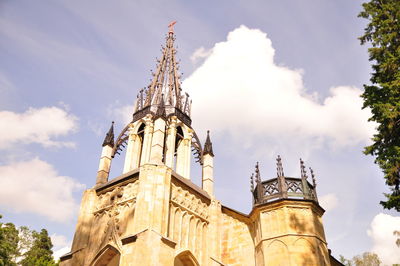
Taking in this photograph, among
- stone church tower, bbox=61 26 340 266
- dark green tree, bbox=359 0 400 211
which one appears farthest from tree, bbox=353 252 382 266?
dark green tree, bbox=359 0 400 211

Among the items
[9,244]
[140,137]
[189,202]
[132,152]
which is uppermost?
[140,137]

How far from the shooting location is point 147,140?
1853cm

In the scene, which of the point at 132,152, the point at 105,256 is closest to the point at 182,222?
the point at 105,256

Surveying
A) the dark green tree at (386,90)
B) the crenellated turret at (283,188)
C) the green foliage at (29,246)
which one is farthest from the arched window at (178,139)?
the green foliage at (29,246)

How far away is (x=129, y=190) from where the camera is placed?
15359 mm

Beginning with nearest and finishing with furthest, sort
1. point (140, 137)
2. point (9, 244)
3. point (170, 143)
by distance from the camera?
point (170, 143)
point (140, 137)
point (9, 244)

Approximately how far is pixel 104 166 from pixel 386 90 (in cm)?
1314

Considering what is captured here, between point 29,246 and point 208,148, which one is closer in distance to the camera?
point 208,148

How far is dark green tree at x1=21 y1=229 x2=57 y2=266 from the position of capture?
98.4ft

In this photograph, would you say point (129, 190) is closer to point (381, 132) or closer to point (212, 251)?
point (212, 251)

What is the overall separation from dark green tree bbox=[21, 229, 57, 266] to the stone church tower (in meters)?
16.9

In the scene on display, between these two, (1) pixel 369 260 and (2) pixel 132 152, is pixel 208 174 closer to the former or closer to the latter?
(2) pixel 132 152

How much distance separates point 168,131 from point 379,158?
10.9 metres

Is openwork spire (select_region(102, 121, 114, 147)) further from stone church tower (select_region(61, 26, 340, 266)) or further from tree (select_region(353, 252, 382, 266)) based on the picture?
tree (select_region(353, 252, 382, 266))
